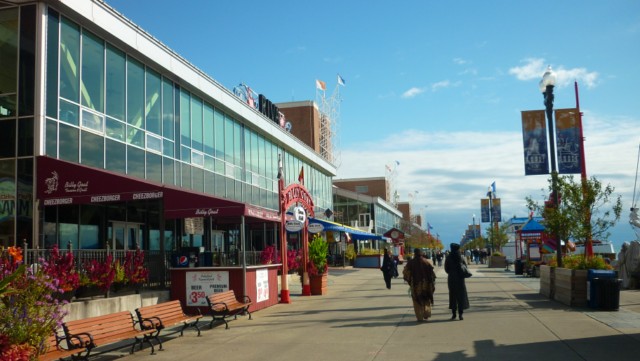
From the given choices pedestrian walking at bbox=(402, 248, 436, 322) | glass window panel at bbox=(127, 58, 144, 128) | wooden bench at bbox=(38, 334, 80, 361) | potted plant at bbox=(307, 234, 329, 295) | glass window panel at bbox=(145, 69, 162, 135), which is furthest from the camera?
potted plant at bbox=(307, 234, 329, 295)

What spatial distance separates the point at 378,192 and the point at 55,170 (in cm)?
9214

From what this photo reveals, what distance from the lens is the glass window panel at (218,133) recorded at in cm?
2573

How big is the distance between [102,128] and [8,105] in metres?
2.63

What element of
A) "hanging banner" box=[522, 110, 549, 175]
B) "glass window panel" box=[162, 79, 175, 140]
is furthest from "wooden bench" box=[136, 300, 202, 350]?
"hanging banner" box=[522, 110, 549, 175]

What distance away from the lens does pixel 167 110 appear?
71.3 feet

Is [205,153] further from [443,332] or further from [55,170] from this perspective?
[443,332]

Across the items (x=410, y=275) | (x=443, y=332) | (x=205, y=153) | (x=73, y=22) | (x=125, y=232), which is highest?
(x=73, y=22)

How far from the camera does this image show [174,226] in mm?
23328

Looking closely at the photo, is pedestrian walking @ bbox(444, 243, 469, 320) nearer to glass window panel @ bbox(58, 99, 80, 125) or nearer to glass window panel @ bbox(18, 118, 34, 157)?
glass window panel @ bbox(58, 99, 80, 125)

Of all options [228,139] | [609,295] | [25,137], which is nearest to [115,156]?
[25,137]

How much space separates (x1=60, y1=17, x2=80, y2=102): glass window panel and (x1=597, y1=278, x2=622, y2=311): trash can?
14.6m

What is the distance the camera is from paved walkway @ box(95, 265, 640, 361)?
379 inches

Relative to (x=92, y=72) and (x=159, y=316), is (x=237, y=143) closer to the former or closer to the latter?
(x=92, y=72)

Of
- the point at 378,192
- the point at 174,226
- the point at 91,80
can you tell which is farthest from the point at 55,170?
the point at 378,192
